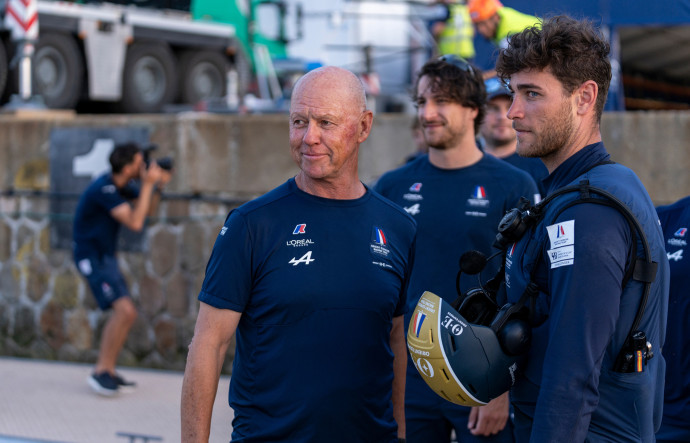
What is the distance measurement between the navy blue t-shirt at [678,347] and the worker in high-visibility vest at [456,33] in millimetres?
6239

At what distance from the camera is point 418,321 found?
2434 millimetres

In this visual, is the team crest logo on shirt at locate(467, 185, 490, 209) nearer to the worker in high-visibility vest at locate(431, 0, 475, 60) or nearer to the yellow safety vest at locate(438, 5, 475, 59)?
the worker in high-visibility vest at locate(431, 0, 475, 60)

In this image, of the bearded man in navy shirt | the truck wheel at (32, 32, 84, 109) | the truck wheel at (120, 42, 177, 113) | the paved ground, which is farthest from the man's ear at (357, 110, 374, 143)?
the truck wheel at (120, 42, 177, 113)

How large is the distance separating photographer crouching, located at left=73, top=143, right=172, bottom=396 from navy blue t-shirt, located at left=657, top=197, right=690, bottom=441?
4.62m

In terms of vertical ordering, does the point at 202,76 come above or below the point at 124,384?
above

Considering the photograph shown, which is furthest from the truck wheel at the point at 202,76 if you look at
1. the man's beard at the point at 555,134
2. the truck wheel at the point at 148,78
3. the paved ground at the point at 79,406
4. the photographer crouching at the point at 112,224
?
the man's beard at the point at 555,134

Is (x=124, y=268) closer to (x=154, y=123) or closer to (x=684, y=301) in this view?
(x=154, y=123)

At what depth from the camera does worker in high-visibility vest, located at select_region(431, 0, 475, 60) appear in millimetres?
9523

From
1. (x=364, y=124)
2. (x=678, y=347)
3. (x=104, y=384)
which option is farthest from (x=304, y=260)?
(x=104, y=384)

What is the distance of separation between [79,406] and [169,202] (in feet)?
6.58

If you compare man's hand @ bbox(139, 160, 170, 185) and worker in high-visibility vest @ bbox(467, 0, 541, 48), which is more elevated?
worker in high-visibility vest @ bbox(467, 0, 541, 48)

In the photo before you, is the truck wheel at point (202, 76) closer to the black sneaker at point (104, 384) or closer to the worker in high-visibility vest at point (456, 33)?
the worker in high-visibility vest at point (456, 33)

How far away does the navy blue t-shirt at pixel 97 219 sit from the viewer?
692cm

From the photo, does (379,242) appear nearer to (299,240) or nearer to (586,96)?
(299,240)
